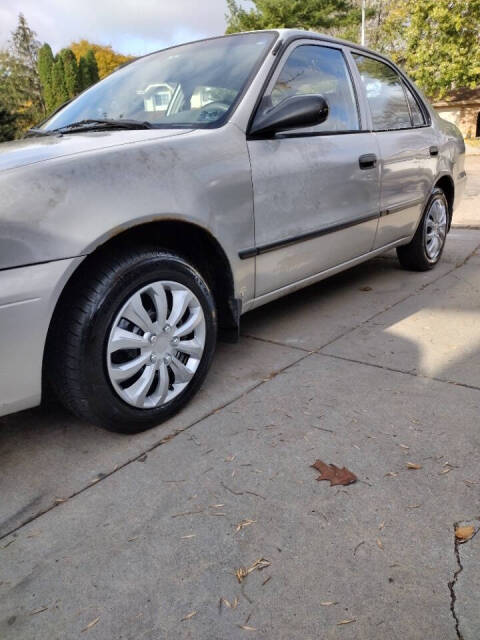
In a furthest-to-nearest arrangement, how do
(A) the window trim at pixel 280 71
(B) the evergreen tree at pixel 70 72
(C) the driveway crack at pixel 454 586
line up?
(B) the evergreen tree at pixel 70 72, (A) the window trim at pixel 280 71, (C) the driveway crack at pixel 454 586

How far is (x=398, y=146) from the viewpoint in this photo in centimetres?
360

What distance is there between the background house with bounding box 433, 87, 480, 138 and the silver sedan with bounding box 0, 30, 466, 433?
28.9 metres

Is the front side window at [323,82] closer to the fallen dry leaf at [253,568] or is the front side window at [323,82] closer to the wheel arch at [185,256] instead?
the wheel arch at [185,256]

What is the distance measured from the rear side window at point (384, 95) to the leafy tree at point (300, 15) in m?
30.6

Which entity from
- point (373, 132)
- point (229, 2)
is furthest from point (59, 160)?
point (229, 2)

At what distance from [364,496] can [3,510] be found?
1.20 meters

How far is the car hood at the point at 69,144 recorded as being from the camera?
6.12ft

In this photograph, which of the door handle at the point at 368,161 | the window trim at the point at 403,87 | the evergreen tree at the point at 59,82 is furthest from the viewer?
the evergreen tree at the point at 59,82

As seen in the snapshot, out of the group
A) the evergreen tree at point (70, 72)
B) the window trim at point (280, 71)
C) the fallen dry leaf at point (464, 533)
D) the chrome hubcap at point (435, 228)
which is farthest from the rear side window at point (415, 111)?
the evergreen tree at point (70, 72)

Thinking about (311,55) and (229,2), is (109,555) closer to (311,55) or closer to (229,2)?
(311,55)

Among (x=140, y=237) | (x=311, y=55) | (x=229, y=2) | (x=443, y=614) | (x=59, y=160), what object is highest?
(x=229, y=2)

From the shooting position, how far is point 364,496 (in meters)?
1.74

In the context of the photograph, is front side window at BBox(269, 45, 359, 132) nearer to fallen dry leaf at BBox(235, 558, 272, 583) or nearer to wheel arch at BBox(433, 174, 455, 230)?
wheel arch at BBox(433, 174, 455, 230)

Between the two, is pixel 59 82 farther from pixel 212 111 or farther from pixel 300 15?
pixel 212 111
